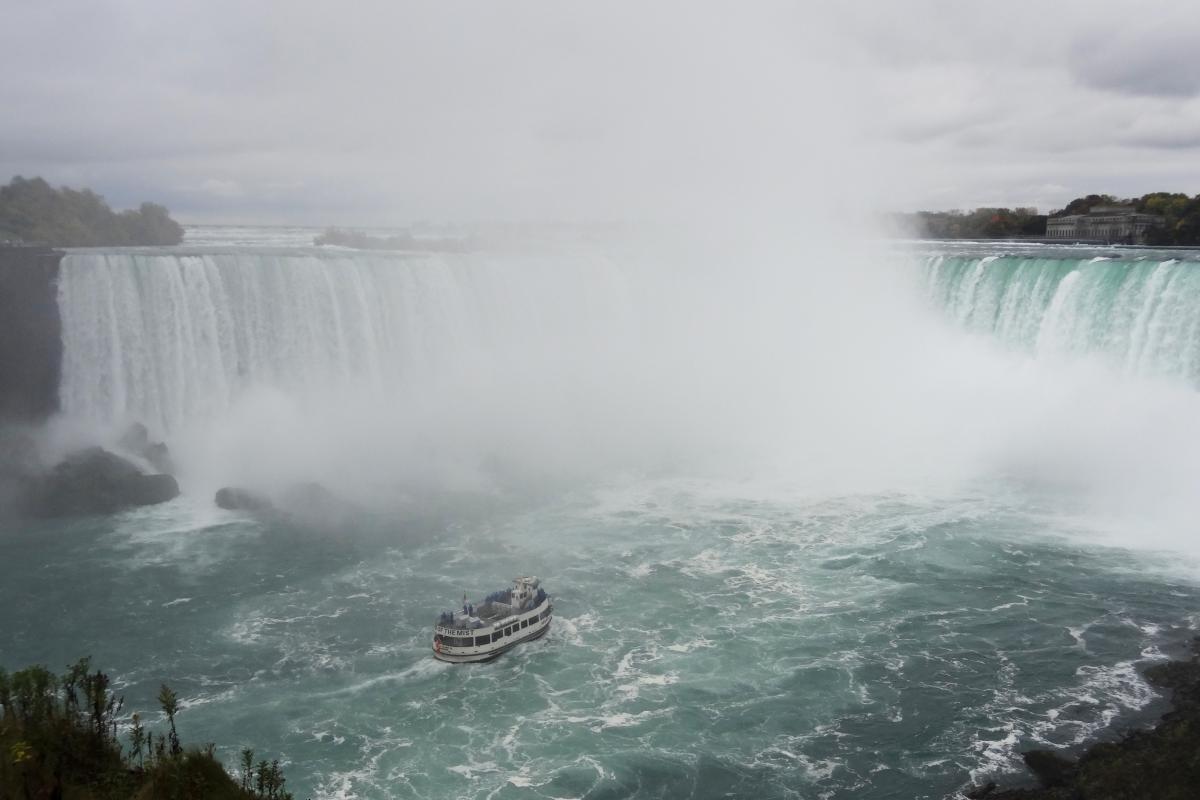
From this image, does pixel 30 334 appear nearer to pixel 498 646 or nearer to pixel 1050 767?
pixel 498 646

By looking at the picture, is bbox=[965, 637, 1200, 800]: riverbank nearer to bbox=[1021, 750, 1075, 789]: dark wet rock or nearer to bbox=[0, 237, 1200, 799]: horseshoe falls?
bbox=[1021, 750, 1075, 789]: dark wet rock

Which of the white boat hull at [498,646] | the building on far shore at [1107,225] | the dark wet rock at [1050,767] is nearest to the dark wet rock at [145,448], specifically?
the white boat hull at [498,646]

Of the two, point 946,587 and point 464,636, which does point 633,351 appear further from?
point 464,636

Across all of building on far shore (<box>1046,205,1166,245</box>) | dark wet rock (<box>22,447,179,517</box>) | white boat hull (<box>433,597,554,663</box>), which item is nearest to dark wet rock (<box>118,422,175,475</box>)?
dark wet rock (<box>22,447,179,517</box>)

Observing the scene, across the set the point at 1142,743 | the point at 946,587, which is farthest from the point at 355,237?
the point at 1142,743

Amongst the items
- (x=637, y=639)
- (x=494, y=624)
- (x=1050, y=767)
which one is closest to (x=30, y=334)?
(x=494, y=624)

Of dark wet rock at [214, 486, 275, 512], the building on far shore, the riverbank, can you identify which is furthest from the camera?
the building on far shore
